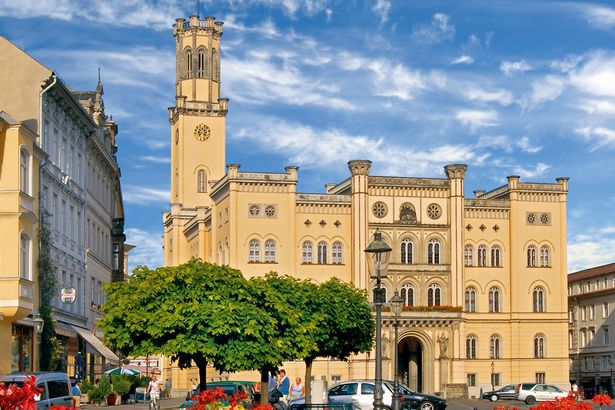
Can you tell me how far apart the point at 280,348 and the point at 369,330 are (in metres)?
15.9

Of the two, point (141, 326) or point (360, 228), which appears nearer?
point (141, 326)

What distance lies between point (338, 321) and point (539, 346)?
5114 cm

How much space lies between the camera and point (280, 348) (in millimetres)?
37625

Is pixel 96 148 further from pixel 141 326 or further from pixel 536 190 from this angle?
pixel 536 190

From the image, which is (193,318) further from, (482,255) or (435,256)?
(482,255)

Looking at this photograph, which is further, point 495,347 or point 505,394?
point 495,347

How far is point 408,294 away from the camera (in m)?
95.6

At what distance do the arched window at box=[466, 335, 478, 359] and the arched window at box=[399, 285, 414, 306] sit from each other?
5640 millimetres

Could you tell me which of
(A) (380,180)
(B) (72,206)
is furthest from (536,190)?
(B) (72,206)

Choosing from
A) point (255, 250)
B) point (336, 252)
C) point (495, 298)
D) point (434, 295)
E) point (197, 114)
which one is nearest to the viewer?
point (255, 250)

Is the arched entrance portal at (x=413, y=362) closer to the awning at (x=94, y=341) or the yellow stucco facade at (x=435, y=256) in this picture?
the yellow stucco facade at (x=435, y=256)

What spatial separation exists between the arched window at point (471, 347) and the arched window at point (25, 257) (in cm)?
6038

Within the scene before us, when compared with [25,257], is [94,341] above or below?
below

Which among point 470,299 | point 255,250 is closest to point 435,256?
point 470,299
